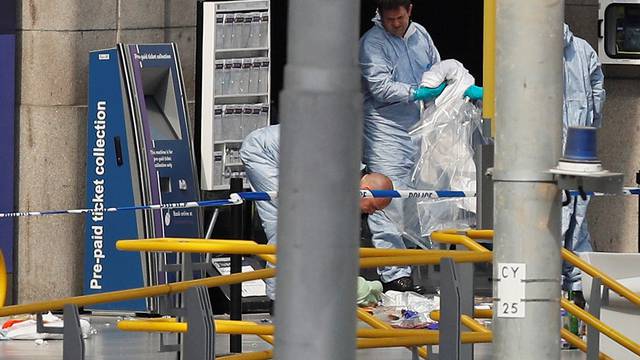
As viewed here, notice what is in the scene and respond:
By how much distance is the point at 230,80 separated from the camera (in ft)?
42.3

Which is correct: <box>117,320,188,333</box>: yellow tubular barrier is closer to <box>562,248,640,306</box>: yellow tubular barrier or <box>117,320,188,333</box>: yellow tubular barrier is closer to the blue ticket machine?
<box>562,248,640,306</box>: yellow tubular barrier

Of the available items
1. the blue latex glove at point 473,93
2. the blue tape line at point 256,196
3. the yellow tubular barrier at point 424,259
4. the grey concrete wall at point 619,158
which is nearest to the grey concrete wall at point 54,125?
the blue latex glove at point 473,93

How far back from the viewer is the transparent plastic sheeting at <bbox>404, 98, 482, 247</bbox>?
13.2 meters

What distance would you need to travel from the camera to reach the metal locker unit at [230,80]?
42.2 ft

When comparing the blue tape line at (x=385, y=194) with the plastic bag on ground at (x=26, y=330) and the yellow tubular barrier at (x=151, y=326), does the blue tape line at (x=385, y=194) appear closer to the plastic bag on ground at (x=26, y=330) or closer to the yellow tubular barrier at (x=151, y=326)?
the plastic bag on ground at (x=26, y=330)

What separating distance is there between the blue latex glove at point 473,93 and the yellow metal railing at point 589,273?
4.74 m

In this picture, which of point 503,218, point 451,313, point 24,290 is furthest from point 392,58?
point 503,218

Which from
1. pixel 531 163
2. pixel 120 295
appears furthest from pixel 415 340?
pixel 531 163

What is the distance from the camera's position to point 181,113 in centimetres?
1256

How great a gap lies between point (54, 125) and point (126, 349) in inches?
102

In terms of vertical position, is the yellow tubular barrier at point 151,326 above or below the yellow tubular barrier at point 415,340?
above

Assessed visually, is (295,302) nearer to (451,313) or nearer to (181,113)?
(451,313)

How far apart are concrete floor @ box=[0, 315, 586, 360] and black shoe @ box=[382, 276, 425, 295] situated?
1832 mm

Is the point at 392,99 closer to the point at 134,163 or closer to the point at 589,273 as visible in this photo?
the point at 134,163
